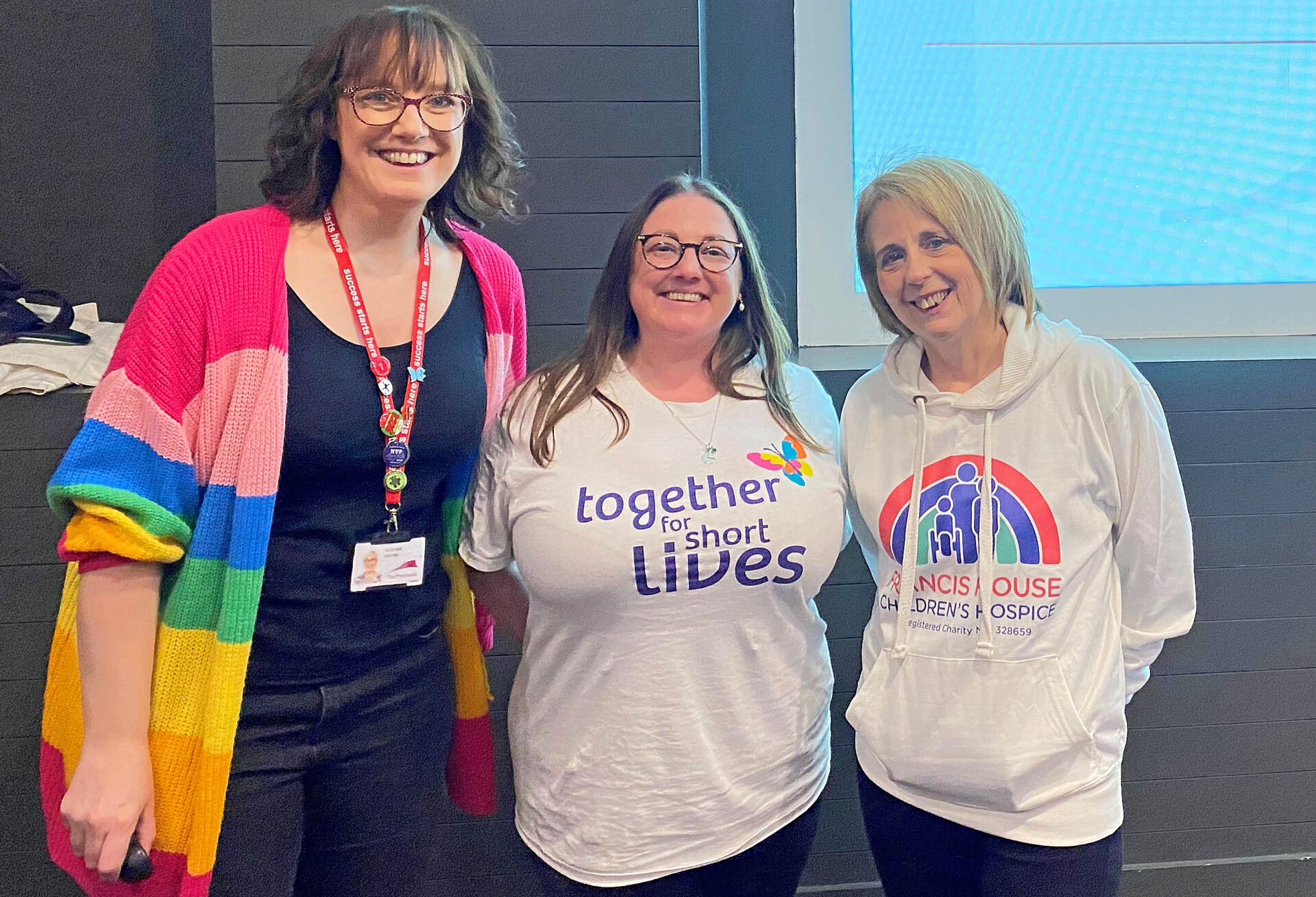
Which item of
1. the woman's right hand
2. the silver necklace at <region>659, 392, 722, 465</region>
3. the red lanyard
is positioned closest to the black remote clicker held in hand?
the woman's right hand

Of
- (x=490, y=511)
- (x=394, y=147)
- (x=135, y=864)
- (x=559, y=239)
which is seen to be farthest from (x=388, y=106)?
(x=135, y=864)

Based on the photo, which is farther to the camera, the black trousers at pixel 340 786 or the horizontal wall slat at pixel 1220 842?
the horizontal wall slat at pixel 1220 842

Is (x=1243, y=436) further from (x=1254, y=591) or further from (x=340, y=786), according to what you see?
(x=340, y=786)

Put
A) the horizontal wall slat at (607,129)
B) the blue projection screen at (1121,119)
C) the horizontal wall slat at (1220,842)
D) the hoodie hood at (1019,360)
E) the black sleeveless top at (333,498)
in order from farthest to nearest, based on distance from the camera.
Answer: the blue projection screen at (1121,119) < the horizontal wall slat at (1220,842) < the horizontal wall slat at (607,129) < the hoodie hood at (1019,360) < the black sleeveless top at (333,498)

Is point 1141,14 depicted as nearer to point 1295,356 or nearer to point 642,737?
point 1295,356

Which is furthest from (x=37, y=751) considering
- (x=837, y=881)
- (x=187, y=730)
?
(x=837, y=881)

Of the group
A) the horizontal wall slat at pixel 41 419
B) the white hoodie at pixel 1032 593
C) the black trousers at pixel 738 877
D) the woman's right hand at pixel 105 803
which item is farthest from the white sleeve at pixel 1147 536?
the horizontal wall slat at pixel 41 419

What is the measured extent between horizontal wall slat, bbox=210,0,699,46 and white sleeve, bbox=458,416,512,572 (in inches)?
34.1

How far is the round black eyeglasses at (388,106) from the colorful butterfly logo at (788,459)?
2.05 feet

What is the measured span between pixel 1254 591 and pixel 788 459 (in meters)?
Result: 1.41

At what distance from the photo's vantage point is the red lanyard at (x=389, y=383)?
48.9 inches

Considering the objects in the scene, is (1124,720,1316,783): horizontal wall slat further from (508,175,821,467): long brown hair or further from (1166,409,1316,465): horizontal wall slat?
(508,175,821,467): long brown hair

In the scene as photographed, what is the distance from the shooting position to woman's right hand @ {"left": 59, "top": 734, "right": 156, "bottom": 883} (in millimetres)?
1142

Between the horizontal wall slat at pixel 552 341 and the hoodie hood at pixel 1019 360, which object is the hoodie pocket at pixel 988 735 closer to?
the hoodie hood at pixel 1019 360
